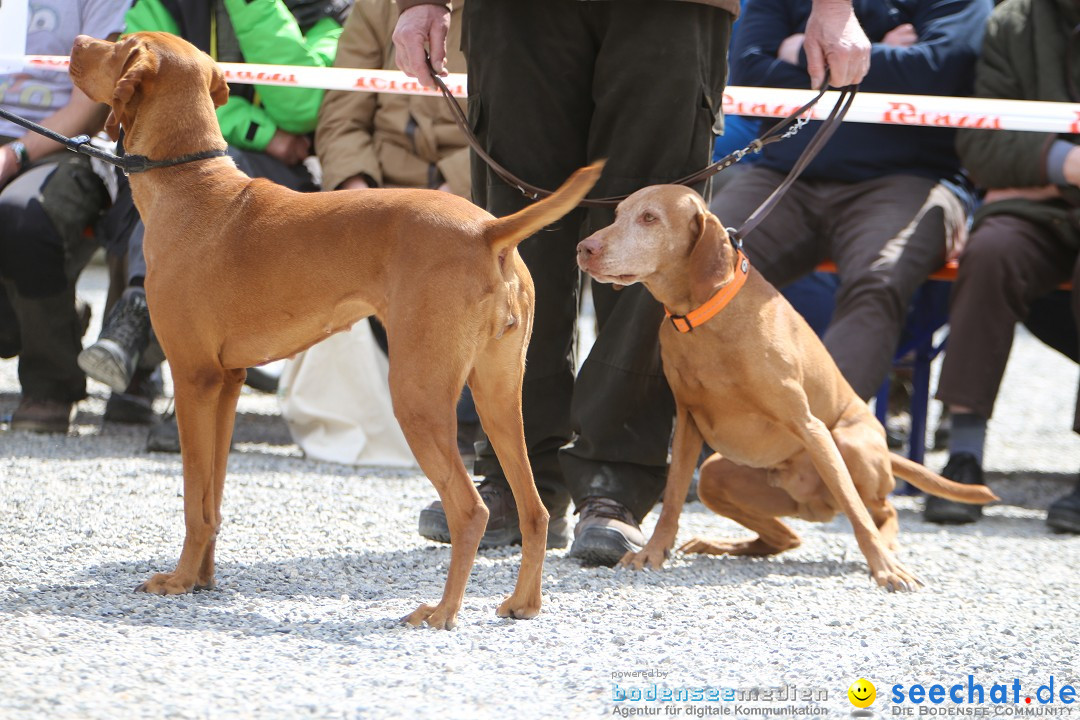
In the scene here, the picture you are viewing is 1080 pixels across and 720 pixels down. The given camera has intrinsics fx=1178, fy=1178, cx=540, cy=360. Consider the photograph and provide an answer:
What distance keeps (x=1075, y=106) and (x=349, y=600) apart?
3.68 m

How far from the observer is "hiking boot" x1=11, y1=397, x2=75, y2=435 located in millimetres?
5090

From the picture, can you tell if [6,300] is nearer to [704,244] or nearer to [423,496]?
[423,496]

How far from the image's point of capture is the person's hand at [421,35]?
3.30 metres

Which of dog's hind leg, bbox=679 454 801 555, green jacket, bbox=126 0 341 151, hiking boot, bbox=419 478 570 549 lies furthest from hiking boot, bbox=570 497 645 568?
green jacket, bbox=126 0 341 151

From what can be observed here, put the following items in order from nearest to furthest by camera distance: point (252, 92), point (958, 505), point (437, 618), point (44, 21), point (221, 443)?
1. point (437, 618)
2. point (221, 443)
3. point (958, 505)
4. point (44, 21)
5. point (252, 92)

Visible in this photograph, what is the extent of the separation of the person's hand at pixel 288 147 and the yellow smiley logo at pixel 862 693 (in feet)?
13.0

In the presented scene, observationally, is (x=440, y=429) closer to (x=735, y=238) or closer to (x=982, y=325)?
(x=735, y=238)

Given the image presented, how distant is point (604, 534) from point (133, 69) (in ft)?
5.66

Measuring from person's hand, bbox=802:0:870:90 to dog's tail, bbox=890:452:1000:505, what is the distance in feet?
4.19

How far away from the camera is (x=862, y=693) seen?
7.34 ft

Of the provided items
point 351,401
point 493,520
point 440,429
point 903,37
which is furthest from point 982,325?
point 440,429

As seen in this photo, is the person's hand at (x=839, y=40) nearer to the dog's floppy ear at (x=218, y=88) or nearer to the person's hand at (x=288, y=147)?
the dog's floppy ear at (x=218, y=88)

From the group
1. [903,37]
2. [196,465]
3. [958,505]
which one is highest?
[903,37]

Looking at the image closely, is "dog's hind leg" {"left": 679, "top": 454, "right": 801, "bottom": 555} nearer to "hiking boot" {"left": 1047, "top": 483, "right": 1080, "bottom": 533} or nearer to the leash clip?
the leash clip
